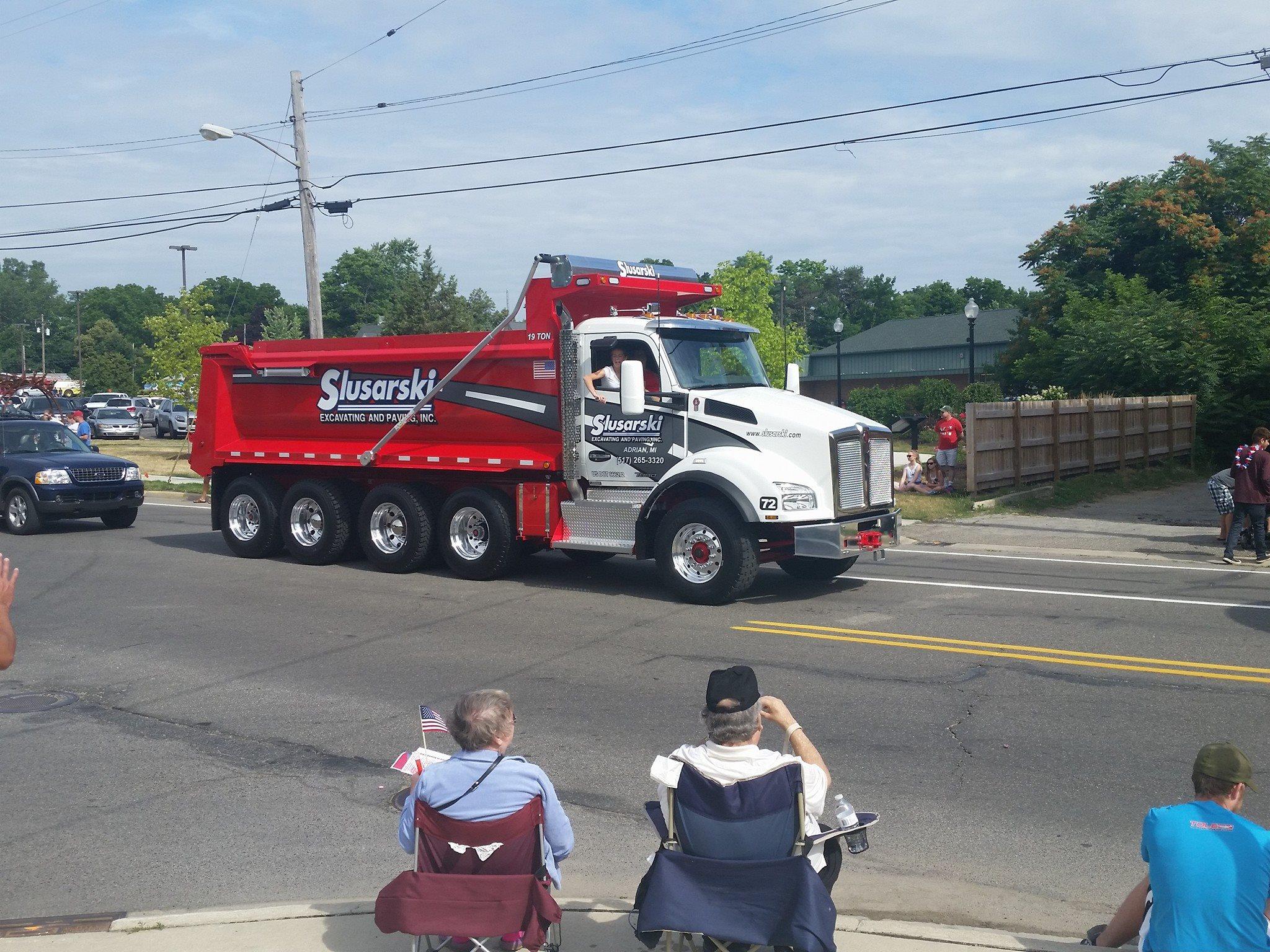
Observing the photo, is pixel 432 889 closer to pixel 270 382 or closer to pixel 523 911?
pixel 523 911

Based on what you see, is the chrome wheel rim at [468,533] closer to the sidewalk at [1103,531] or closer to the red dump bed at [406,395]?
the red dump bed at [406,395]

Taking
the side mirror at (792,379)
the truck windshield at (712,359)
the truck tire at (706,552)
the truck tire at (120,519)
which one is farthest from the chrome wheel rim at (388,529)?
the truck tire at (120,519)

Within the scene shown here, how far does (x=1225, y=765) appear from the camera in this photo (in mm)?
3703

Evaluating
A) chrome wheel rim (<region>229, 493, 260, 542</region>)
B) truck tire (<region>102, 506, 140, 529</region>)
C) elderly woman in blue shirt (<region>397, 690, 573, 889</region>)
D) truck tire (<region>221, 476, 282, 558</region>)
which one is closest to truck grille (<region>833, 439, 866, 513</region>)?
truck tire (<region>221, 476, 282, 558</region>)

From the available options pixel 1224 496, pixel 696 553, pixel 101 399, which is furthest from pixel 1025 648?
pixel 101 399

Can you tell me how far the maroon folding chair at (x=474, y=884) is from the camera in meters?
4.01

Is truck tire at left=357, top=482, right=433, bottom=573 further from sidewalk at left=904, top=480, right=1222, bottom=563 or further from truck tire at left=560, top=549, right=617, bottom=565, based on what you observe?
sidewalk at left=904, top=480, right=1222, bottom=563

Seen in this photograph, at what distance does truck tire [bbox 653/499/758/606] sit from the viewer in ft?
38.7

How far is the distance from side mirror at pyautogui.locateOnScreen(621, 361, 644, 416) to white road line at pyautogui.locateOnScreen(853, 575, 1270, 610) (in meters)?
3.63

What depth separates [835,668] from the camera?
928 cm

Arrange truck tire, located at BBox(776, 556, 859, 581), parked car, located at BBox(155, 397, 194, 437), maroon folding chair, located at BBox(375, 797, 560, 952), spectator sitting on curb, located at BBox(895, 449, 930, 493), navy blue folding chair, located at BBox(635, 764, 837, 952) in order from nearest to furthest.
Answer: navy blue folding chair, located at BBox(635, 764, 837, 952) → maroon folding chair, located at BBox(375, 797, 560, 952) → truck tire, located at BBox(776, 556, 859, 581) → spectator sitting on curb, located at BBox(895, 449, 930, 493) → parked car, located at BBox(155, 397, 194, 437)

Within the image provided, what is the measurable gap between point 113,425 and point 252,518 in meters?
39.2

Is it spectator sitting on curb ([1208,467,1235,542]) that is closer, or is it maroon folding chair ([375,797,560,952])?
maroon folding chair ([375,797,560,952])

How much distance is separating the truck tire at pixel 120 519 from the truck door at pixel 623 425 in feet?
34.5
